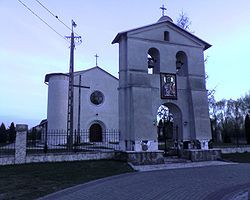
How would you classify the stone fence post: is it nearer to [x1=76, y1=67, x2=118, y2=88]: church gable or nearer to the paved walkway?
the paved walkway

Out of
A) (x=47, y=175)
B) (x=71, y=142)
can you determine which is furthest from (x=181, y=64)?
(x=47, y=175)

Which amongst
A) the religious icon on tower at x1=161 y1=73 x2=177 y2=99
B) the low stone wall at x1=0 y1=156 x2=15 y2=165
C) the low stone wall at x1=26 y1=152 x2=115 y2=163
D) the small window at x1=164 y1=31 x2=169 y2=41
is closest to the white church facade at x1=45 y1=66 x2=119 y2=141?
the low stone wall at x1=26 y1=152 x2=115 y2=163

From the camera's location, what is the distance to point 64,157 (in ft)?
50.5

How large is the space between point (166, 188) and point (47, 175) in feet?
15.9

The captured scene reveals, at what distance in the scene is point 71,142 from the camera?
18.4 metres

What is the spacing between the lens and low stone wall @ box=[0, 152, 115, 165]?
1423 cm

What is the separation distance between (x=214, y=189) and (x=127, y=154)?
276 inches

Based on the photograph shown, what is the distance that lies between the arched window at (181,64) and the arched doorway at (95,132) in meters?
18.8

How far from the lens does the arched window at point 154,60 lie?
17.4 metres

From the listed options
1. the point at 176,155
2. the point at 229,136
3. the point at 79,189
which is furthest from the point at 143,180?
the point at 229,136

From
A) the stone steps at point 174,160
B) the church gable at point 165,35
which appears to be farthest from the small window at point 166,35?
the stone steps at point 174,160

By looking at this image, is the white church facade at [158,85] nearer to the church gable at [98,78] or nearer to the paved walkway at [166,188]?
the paved walkway at [166,188]

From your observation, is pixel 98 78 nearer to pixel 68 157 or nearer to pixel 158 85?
pixel 158 85

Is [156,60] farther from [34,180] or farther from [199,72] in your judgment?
[34,180]
